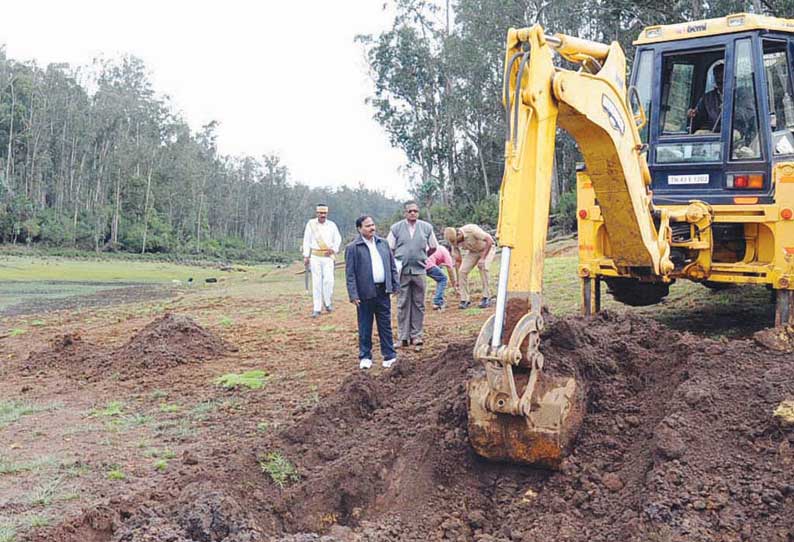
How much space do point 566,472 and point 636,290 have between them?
4.99 metres

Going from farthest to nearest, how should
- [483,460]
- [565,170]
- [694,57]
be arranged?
[565,170], [694,57], [483,460]

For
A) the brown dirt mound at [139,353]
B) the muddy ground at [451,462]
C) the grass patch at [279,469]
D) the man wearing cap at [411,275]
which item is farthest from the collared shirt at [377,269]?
the grass patch at [279,469]

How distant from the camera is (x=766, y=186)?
805cm

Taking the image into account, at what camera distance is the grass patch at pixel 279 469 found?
5.59 metres

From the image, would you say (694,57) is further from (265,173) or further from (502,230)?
(265,173)

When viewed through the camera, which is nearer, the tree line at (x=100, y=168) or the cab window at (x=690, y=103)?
the cab window at (x=690, y=103)

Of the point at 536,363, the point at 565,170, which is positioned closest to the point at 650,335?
Result: the point at 536,363

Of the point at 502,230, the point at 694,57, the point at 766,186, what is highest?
the point at 694,57

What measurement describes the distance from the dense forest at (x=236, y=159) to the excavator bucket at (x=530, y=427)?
77.6ft

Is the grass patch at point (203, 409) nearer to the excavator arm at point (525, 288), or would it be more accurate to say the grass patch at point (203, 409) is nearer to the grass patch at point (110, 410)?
the grass patch at point (110, 410)

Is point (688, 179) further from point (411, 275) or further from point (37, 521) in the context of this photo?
point (37, 521)

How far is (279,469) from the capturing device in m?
5.70

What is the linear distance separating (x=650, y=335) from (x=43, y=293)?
23.4 meters

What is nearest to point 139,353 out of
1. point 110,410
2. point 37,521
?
point 110,410
